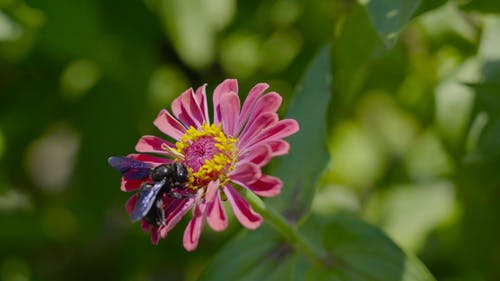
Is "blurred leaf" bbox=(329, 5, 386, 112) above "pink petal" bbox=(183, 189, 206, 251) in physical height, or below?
below

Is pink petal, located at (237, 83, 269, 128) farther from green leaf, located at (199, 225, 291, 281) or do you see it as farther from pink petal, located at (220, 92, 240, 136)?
green leaf, located at (199, 225, 291, 281)

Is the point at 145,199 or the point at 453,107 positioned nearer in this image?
the point at 145,199

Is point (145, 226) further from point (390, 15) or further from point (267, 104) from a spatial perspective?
point (390, 15)

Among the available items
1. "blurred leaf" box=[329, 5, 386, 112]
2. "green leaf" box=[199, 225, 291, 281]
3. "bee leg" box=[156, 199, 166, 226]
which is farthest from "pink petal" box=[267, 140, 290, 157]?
"blurred leaf" box=[329, 5, 386, 112]

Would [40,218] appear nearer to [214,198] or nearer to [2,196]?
[2,196]

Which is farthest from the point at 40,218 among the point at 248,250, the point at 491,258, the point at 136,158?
the point at 491,258

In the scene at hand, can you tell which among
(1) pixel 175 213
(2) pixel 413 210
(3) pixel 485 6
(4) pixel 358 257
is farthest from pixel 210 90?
(1) pixel 175 213
